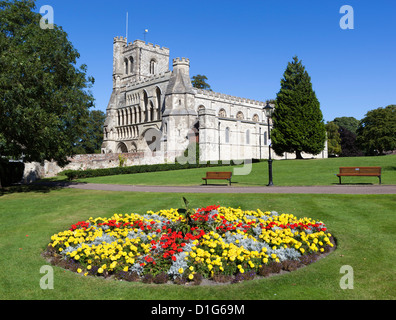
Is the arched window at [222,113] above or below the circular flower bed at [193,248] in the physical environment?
above

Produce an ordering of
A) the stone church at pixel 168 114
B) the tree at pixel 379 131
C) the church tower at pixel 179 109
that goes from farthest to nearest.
Result: the tree at pixel 379 131 < the church tower at pixel 179 109 < the stone church at pixel 168 114

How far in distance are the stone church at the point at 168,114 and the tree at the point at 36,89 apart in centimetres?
2334

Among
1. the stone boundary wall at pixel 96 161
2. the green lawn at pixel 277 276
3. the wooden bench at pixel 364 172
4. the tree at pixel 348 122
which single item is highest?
the tree at pixel 348 122

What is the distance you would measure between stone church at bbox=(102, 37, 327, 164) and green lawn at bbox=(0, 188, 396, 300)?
108 feet

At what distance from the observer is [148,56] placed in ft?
212

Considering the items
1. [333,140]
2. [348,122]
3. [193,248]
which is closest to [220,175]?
[193,248]

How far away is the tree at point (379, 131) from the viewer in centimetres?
5766

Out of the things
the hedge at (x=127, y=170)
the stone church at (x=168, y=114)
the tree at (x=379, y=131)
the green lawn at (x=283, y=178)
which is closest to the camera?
the green lawn at (x=283, y=178)

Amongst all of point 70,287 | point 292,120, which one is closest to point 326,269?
point 70,287

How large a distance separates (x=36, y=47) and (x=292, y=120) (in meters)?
34.6

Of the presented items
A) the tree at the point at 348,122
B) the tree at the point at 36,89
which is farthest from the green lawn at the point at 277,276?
the tree at the point at 348,122

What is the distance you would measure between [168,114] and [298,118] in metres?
19.7

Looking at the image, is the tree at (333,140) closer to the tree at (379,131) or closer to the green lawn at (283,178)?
the tree at (379,131)
